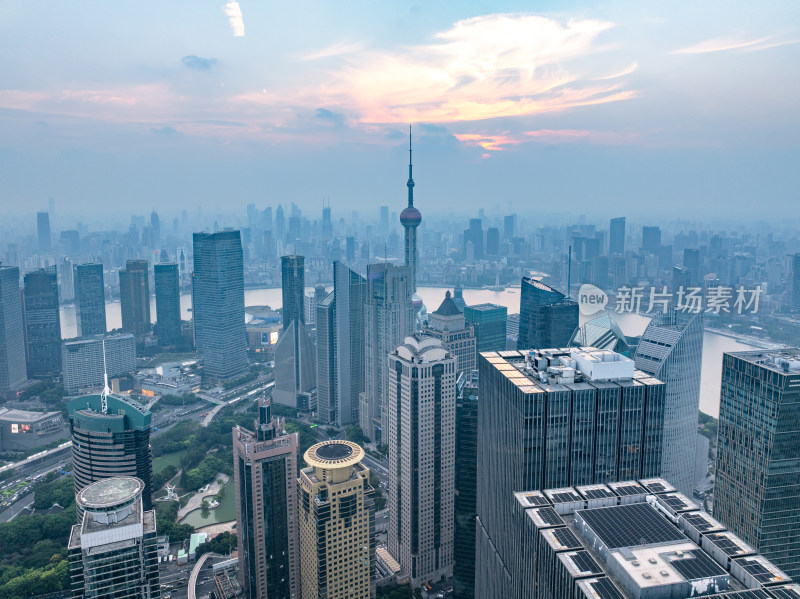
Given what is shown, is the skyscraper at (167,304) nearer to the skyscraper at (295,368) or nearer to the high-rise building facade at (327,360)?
the skyscraper at (295,368)

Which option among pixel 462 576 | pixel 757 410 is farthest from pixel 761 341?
pixel 462 576

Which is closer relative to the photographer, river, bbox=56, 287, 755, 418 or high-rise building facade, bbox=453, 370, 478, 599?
high-rise building facade, bbox=453, 370, 478, 599

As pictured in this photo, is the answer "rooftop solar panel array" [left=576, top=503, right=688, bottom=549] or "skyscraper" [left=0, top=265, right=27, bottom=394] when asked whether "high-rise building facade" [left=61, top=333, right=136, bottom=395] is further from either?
"rooftop solar panel array" [left=576, top=503, right=688, bottom=549]

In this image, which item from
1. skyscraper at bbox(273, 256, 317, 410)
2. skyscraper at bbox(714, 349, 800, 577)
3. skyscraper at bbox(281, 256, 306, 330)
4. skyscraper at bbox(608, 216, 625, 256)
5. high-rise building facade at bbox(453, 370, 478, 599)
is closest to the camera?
skyscraper at bbox(714, 349, 800, 577)

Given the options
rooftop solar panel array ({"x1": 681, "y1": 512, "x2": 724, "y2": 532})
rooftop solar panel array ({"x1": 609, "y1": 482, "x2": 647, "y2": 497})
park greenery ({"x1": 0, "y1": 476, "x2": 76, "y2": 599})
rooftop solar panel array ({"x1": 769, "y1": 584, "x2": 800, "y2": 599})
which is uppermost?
rooftop solar panel array ({"x1": 681, "y1": 512, "x2": 724, "y2": 532})

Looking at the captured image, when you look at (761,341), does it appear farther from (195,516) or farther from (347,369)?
(195,516)

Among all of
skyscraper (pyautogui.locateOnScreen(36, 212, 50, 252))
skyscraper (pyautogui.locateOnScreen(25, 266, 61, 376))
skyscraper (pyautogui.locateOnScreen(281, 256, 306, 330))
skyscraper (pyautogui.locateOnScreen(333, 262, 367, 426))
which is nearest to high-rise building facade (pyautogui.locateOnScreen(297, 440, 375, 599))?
skyscraper (pyautogui.locateOnScreen(333, 262, 367, 426))
